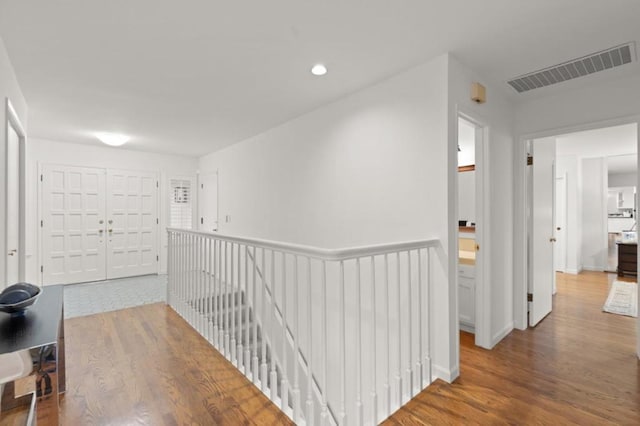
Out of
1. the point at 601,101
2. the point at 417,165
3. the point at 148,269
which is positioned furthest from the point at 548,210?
the point at 148,269

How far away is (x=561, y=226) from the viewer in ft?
20.2

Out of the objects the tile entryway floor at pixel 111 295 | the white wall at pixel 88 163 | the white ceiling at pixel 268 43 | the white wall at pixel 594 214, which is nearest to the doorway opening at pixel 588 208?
the white wall at pixel 594 214

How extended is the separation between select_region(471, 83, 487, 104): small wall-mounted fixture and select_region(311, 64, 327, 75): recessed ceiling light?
1.24 m

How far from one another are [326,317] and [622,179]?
1150cm

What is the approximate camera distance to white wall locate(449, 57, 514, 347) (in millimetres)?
2529

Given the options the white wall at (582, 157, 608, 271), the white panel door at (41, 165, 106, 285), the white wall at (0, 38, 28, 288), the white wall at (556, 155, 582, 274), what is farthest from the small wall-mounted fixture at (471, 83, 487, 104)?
the white panel door at (41, 165, 106, 285)

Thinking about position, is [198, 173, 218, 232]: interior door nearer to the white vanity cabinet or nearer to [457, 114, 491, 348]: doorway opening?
[457, 114, 491, 348]: doorway opening

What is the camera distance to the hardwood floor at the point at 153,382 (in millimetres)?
1845

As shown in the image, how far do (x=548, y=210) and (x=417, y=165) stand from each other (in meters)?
2.23

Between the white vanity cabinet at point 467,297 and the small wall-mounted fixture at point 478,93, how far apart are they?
1.63 metres

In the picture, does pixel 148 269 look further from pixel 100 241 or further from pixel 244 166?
pixel 244 166

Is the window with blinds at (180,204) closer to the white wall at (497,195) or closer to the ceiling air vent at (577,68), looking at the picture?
the white wall at (497,195)

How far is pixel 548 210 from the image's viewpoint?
358 centimetres

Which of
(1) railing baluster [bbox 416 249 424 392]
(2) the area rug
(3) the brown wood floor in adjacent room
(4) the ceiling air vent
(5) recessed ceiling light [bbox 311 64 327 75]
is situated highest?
(5) recessed ceiling light [bbox 311 64 327 75]
